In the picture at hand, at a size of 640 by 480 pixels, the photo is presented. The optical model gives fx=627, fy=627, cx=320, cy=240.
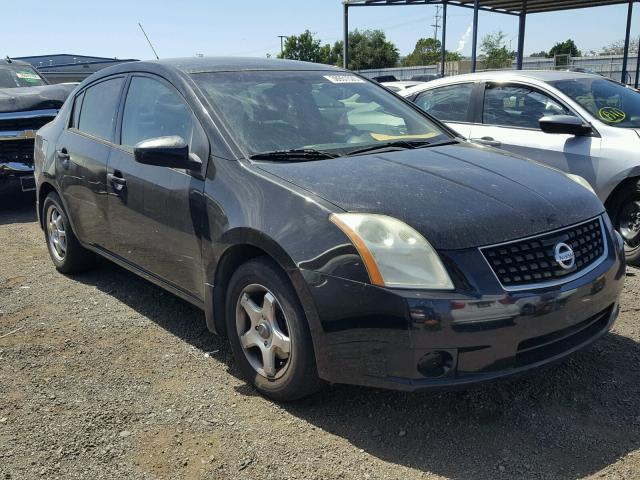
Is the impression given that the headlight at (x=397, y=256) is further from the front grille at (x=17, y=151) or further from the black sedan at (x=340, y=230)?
the front grille at (x=17, y=151)

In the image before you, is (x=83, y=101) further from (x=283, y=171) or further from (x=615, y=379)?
(x=615, y=379)

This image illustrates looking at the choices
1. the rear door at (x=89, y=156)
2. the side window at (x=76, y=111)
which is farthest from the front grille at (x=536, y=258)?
the side window at (x=76, y=111)

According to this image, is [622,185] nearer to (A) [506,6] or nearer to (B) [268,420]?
(B) [268,420]

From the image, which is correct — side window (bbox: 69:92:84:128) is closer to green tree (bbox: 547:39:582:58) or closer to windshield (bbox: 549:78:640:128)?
windshield (bbox: 549:78:640:128)

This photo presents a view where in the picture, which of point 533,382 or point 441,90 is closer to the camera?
point 533,382

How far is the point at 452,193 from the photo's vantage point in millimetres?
2912

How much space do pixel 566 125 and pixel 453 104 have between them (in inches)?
57.0

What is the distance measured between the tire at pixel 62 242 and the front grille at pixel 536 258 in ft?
11.9

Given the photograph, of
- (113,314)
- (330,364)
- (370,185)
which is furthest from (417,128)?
(113,314)

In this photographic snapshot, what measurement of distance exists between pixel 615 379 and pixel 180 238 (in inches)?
97.0

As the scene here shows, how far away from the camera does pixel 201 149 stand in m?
3.42

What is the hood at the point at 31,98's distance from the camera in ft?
26.7

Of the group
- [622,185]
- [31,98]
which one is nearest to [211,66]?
[622,185]

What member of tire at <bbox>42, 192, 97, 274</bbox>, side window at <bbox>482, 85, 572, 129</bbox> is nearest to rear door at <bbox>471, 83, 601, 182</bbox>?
side window at <bbox>482, 85, 572, 129</bbox>
